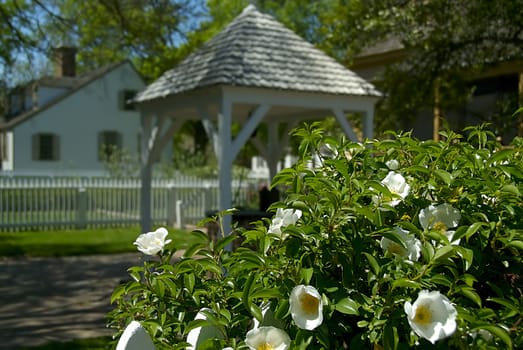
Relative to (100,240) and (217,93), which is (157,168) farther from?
(217,93)

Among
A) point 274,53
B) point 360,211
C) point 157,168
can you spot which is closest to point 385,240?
point 360,211

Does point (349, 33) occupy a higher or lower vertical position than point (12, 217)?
higher

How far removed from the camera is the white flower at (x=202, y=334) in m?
2.03

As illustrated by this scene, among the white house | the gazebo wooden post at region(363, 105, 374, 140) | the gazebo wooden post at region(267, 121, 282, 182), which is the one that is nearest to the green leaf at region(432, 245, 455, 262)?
the gazebo wooden post at region(363, 105, 374, 140)

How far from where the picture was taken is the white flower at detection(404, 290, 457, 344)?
5.51 feet

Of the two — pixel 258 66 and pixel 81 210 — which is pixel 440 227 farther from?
pixel 81 210

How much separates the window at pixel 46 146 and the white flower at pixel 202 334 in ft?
109

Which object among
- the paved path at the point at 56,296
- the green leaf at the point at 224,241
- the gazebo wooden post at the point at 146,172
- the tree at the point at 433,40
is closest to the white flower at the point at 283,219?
the green leaf at the point at 224,241

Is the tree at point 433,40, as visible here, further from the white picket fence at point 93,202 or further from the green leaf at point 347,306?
the green leaf at point 347,306

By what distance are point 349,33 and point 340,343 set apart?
9.57 m

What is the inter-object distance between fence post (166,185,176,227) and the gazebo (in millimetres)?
7416

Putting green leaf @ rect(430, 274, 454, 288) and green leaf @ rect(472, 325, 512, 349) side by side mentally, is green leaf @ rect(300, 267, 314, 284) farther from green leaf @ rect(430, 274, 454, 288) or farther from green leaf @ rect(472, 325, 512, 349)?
green leaf @ rect(472, 325, 512, 349)

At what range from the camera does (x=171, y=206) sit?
18.5 m

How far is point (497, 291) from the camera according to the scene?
193 cm
